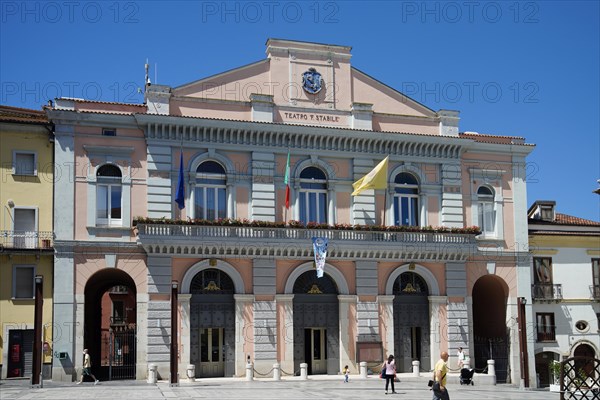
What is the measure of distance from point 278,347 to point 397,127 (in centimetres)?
1433

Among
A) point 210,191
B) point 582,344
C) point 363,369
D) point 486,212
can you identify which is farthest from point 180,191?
point 582,344

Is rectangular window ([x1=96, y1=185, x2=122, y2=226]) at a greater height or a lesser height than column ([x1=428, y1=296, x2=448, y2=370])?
greater

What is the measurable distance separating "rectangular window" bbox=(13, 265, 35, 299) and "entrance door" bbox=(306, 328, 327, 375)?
14.4m

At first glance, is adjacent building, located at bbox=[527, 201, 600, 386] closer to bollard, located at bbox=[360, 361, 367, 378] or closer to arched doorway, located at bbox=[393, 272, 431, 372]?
arched doorway, located at bbox=[393, 272, 431, 372]

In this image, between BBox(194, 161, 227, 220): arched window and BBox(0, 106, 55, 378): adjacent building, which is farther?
BBox(194, 161, 227, 220): arched window

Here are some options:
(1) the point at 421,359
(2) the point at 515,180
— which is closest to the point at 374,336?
(1) the point at 421,359

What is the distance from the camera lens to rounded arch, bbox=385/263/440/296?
46.1 m

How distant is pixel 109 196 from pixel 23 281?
5.90m

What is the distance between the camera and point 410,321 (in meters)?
46.8

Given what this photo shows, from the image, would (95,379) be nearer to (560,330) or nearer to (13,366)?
(13,366)

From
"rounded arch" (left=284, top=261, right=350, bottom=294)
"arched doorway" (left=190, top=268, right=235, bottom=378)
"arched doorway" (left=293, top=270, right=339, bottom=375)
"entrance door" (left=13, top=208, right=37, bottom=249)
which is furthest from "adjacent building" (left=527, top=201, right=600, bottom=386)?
"entrance door" (left=13, top=208, right=37, bottom=249)

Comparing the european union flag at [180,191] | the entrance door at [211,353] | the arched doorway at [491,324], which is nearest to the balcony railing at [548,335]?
the arched doorway at [491,324]

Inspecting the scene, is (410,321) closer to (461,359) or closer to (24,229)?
(461,359)

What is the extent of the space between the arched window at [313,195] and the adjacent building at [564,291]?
14160 millimetres
